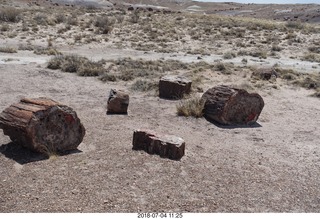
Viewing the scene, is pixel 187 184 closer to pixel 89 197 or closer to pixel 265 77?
pixel 89 197

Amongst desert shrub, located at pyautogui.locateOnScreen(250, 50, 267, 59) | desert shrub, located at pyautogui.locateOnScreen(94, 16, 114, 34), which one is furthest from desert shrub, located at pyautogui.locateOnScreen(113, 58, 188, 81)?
desert shrub, located at pyautogui.locateOnScreen(94, 16, 114, 34)

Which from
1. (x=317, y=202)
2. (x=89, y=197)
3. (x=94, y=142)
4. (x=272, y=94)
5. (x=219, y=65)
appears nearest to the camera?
(x=89, y=197)

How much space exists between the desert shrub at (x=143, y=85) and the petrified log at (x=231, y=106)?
344 cm

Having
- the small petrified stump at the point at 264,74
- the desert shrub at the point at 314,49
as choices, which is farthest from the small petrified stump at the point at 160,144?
the desert shrub at the point at 314,49

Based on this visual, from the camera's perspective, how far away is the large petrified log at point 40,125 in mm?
6281

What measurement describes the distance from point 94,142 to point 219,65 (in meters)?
10.5

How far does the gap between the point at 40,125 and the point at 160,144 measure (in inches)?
81.1

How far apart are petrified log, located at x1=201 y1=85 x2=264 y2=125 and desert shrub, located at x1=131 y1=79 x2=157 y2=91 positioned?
344 cm

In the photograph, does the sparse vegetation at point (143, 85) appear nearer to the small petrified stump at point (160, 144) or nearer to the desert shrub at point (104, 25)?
the small petrified stump at point (160, 144)

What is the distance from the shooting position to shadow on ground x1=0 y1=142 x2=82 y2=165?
6398mm

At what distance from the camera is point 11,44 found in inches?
893

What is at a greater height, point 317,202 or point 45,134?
point 45,134

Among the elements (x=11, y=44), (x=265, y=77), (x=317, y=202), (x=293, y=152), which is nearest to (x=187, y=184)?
(x=317, y=202)

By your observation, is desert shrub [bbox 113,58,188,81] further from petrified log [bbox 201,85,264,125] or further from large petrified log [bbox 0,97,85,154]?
large petrified log [bbox 0,97,85,154]
